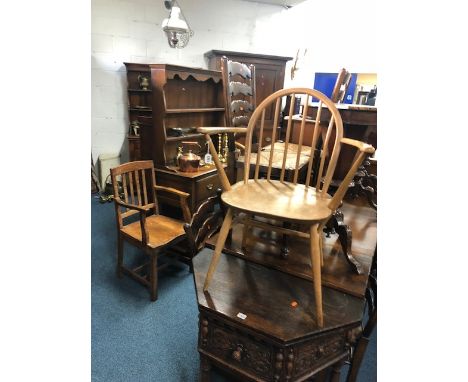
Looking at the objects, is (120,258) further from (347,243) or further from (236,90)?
(347,243)

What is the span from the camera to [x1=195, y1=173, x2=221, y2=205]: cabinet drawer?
7.50 feet

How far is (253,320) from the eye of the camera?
1001mm

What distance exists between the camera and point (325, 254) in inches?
55.7

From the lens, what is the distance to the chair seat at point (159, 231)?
195 centimetres

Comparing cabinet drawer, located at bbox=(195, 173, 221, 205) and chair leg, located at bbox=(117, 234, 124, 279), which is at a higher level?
cabinet drawer, located at bbox=(195, 173, 221, 205)

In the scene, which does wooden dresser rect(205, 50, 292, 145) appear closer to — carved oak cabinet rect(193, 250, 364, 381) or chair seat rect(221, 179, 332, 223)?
chair seat rect(221, 179, 332, 223)

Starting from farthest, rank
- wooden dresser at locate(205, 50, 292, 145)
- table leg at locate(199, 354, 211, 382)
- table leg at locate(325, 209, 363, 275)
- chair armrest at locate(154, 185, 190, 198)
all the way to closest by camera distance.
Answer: wooden dresser at locate(205, 50, 292, 145) → chair armrest at locate(154, 185, 190, 198) → table leg at locate(325, 209, 363, 275) → table leg at locate(199, 354, 211, 382)

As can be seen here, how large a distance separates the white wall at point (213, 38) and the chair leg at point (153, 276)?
232 cm

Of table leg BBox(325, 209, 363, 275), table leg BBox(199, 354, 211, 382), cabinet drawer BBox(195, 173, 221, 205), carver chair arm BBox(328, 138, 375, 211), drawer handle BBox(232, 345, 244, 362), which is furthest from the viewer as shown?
cabinet drawer BBox(195, 173, 221, 205)

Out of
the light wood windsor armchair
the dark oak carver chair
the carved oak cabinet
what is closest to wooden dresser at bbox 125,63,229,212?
the dark oak carver chair

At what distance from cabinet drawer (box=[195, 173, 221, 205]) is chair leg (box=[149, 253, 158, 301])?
0.59 metres

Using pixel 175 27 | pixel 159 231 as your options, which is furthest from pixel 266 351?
pixel 175 27
